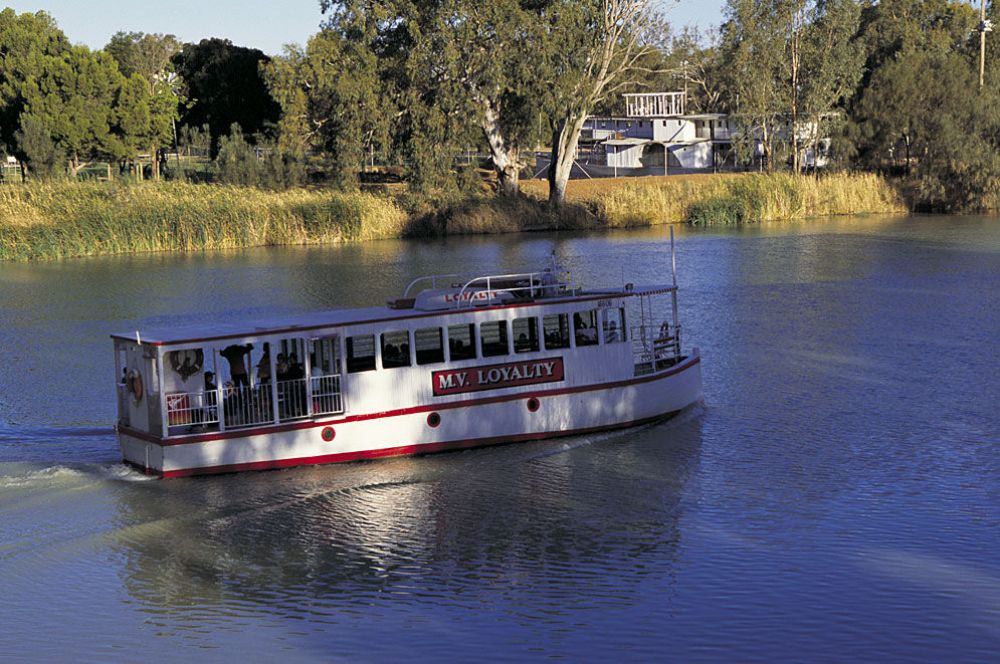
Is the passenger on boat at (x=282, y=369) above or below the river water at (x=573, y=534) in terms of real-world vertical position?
above

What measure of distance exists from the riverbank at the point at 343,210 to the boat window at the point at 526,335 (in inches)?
1475

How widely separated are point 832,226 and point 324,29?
29088 millimetres

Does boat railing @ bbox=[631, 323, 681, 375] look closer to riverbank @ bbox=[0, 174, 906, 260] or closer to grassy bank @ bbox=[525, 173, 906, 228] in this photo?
riverbank @ bbox=[0, 174, 906, 260]

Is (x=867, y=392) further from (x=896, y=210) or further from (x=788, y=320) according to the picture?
(x=896, y=210)

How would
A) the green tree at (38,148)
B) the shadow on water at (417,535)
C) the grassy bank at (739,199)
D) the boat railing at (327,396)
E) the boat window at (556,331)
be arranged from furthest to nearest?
1. the green tree at (38,148)
2. the grassy bank at (739,199)
3. the boat window at (556,331)
4. the boat railing at (327,396)
5. the shadow on water at (417,535)

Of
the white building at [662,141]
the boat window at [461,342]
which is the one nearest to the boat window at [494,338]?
the boat window at [461,342]

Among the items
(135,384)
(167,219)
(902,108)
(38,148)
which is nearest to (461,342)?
(135,384)

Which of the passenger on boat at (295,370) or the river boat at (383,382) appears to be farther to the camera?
the passenger on boat at (295,370)

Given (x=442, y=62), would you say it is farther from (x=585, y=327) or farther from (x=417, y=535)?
(x=417, y=535)

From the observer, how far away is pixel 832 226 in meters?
64.8

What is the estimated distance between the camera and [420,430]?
2280 cm

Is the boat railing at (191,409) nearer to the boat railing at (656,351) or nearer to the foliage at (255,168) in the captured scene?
the boat railing at (656,351)

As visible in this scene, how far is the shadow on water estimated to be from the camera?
53.9 ft

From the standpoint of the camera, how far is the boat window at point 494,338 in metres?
23.2
